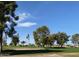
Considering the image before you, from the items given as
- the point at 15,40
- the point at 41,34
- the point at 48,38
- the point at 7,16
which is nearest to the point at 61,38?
the point at 48,38

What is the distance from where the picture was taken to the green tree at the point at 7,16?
272 inches

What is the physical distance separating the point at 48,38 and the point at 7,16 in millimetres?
859

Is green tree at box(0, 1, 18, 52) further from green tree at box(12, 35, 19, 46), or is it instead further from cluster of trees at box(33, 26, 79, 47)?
cluster of trees at box(33, 26, 79, 47)

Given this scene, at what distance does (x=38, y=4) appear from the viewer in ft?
22.7

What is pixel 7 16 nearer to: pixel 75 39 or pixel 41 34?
pixel 41 34

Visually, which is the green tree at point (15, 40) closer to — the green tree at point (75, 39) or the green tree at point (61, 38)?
the green tree at point (61, 38)

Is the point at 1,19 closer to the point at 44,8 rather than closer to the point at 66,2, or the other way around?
the point at 44,8

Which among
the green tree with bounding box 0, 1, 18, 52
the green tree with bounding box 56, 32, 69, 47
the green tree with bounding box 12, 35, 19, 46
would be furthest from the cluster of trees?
the green tree with bounding box 0, 1, 18, 52

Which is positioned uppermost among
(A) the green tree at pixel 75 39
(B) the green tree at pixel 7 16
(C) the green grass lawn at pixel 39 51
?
(B) the green tree at pixel 7 16

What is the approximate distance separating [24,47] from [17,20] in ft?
1.69

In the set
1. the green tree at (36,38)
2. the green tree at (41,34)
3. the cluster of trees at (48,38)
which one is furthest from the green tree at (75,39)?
the green tree at (36,38)

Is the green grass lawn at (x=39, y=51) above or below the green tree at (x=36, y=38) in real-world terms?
below

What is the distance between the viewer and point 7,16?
695 cm

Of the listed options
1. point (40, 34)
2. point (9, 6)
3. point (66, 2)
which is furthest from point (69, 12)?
point (9, 6)
